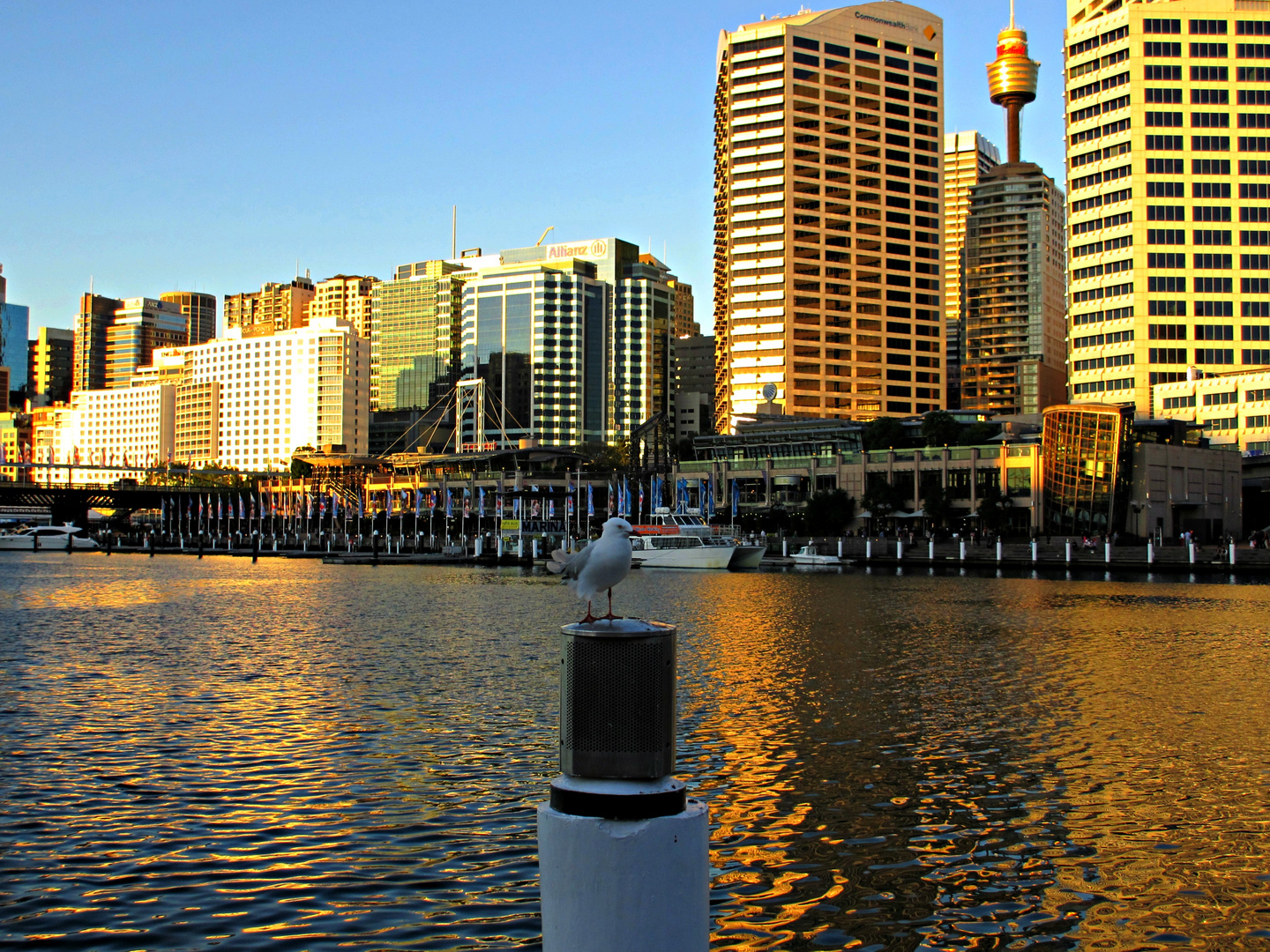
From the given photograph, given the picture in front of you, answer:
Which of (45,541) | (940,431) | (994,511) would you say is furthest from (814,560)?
(45,541)

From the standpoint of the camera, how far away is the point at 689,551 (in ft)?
304

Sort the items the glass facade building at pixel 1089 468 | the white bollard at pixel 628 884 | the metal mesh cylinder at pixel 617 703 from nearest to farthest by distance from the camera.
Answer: the white bollard at pixel 628 884
the metal mesh cylinder at pixel 617 703
the glass facade building at pixel 1089 468

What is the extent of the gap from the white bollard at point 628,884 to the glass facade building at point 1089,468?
378ft

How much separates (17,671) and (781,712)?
60.0 feet

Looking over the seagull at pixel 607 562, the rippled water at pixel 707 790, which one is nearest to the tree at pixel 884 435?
the rippled water at pixel 707 790

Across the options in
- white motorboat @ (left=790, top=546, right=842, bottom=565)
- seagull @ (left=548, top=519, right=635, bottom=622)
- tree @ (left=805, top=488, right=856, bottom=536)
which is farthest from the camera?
tree @ (left=805, top=488, right=856, bottom=536)

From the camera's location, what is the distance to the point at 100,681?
26047 millimetres

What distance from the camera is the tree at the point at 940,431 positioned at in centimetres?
14388

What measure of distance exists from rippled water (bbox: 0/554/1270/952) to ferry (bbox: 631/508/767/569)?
56.2 metres

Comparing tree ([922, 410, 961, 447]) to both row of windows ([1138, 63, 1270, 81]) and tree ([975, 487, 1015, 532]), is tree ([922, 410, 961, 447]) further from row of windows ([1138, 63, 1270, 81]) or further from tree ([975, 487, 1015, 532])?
row of windows ([1138, 63, 1270, 81])

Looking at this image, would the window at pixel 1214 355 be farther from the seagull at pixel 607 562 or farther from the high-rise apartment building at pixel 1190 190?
the seagull at pixel 607 562

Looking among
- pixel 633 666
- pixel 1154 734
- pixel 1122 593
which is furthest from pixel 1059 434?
pixel 633 666

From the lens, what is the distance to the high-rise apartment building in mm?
146125

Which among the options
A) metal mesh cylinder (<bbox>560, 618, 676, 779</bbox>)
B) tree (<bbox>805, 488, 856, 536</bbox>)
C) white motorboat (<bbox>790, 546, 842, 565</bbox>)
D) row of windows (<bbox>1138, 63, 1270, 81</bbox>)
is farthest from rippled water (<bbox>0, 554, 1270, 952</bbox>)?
row of windows (<bbox>1138, 63, 1270, 81</bbox>)
